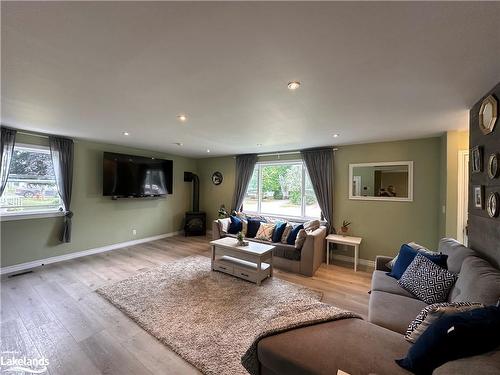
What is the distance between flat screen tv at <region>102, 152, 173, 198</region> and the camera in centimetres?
450

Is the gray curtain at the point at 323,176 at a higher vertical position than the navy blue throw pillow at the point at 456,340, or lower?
higher

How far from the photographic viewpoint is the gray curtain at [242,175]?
5555 millimetres

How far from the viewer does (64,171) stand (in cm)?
394

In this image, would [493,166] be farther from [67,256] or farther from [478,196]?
[67,256]

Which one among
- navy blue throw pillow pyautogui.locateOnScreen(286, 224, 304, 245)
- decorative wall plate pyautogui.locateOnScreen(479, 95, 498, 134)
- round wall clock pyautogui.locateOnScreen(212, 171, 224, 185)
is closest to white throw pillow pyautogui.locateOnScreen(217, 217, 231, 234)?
navy blue throw pillow pyautogui.locateOnScreen(286, 224, 304, 245)

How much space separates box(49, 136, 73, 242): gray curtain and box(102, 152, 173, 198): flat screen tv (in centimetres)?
56

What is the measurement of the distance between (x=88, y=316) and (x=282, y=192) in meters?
4.14

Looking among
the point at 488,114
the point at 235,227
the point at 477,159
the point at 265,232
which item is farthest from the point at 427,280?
the point at 235,227

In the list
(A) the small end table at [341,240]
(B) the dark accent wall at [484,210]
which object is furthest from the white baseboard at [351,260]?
(B) the dark accent wall at [484,210]

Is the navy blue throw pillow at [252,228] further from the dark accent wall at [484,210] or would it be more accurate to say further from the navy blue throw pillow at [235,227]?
the dark accent wall at [484,210]

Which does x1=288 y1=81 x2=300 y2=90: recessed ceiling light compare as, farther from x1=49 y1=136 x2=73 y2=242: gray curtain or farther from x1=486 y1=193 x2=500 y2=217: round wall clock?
x1=49 y1=136 x2=73 y2=242: gray curtain

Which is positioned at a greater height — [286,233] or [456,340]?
[456,340]

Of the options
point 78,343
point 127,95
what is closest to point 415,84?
point 127,95

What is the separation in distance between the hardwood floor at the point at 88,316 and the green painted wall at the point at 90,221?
0.39 m
